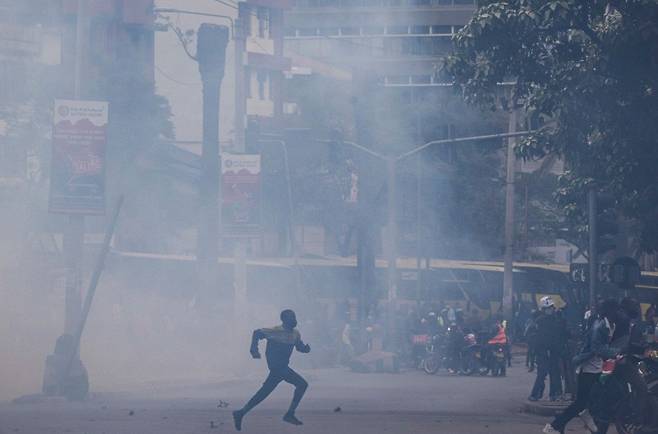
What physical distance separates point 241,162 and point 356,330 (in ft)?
17.4

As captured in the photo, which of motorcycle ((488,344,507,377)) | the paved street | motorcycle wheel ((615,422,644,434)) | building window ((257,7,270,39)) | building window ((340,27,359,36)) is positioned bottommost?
motorcycle ((488,344,507,377))

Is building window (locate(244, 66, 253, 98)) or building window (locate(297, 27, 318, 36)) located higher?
building window (locate(297, 27, 318, 36))

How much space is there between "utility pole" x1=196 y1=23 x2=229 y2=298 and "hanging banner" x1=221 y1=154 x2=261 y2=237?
176 inches

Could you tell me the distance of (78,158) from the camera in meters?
15.6

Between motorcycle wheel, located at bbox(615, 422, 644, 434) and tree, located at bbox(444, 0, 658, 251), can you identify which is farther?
tree, located at bbox(444, 0, 658, 251)

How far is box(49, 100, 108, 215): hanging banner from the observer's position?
15.4 metres

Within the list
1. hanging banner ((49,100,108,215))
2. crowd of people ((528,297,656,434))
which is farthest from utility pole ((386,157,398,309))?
crowd of people ((528,297,656,434))

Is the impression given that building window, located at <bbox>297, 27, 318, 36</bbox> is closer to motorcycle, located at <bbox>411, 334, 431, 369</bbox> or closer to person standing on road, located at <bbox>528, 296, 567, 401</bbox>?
motorcycle, located at <bbox>411, 334, 431, 369</bbox>

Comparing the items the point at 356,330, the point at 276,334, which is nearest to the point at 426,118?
the point at 356,330

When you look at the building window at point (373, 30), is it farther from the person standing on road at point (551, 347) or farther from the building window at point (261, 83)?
the building window at point (261, 83)

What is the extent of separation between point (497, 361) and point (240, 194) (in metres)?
6.23

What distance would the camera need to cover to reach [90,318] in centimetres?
3241

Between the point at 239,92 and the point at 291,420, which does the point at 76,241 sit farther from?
the point at 239,92

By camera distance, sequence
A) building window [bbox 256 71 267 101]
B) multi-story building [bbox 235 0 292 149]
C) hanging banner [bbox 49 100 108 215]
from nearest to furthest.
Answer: hanging banner [bbox 49 100 108 215]
multi-story building [bbox 235 0 292 149]
building window [bbox 256 71 267 101]
